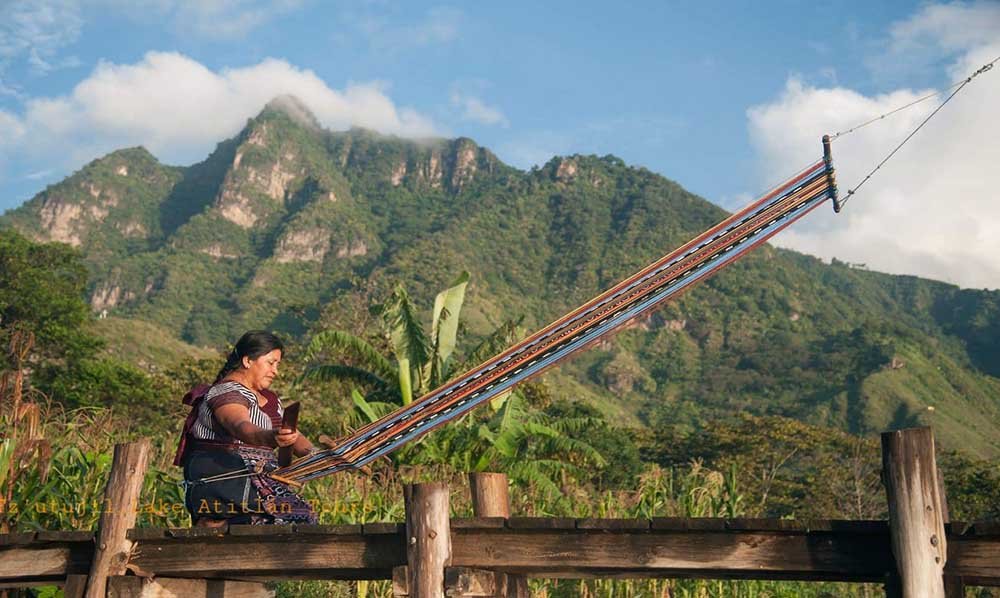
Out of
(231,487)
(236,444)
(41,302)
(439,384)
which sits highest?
(41,302)

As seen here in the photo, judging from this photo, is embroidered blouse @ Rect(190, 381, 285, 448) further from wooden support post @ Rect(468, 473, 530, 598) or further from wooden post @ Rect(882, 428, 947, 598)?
wooden post @ Rect(882, 428, 947, 598)

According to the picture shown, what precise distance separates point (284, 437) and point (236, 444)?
222 millimetres

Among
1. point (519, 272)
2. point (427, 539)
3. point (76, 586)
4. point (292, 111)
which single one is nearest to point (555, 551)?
point (427, 539)

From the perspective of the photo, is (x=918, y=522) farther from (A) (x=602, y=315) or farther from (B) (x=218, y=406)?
(B) (x=218, y=406)

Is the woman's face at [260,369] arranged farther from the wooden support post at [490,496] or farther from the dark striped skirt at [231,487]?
the wooden support post at [490,496]

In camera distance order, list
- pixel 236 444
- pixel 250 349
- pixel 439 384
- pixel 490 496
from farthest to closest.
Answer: pixel 439 384, pixel 490 496, pixel 250 349, pixel 236 444

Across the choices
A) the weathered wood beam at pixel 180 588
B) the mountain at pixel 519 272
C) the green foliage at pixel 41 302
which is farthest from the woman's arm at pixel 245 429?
the mountain at pixel 519 272

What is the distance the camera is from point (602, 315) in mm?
4348

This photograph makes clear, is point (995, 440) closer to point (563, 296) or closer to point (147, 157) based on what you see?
point (563, 296)

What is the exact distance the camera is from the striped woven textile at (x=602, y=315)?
433 centimetres

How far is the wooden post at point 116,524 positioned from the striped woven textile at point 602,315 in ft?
2.02

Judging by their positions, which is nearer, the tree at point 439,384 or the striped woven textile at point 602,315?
the striped woven textile at point 602,315

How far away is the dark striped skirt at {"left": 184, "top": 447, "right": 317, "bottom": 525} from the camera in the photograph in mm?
4145

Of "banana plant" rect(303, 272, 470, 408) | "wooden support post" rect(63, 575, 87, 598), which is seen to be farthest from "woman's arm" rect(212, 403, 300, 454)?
"banana plant" rect(303, 272, 470, 408)
